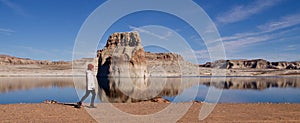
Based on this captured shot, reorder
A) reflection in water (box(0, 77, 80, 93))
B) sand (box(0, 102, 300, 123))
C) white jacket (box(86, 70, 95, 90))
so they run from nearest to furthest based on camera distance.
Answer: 1. sand (box(0, 102, 300, 123))
2. white jacket (box(86, 70, 95, 90))
3. reflection in water (box(0, 77, 80, 93))

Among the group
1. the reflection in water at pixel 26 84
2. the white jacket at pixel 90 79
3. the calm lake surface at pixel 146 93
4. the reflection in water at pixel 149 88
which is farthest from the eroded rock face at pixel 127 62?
the white jacket at pixel 90 79

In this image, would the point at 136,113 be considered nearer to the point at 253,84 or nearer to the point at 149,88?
the point at 149,88

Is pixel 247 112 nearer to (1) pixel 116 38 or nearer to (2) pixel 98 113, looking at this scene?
(2) pixel 98 113

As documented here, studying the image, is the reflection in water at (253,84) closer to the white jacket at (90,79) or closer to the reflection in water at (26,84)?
the reflection in water at (26,84)

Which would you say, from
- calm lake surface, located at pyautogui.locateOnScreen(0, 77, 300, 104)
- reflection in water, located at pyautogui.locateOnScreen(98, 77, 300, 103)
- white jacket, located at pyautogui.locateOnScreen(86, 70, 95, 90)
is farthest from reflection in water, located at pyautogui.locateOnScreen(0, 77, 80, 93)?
white jacket, located at pyautogui.locateOnScreen(86, 70, 95, 90)

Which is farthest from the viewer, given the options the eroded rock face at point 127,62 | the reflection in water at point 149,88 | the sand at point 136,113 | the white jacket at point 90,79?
the eroded rock face at point 127,62

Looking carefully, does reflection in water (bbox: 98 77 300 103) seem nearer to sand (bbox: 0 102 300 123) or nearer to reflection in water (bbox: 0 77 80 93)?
reflection in water (bbox: 0 77 80 93)

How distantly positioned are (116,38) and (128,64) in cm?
3812

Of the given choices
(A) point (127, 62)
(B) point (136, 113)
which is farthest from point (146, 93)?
(A) point (127, 62)

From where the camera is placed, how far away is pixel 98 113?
12.6 metres

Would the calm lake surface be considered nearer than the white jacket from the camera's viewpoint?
No

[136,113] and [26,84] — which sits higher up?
[136,113]

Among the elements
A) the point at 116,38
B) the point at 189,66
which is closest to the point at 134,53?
the point at 116,38

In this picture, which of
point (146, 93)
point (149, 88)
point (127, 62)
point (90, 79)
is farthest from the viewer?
point (127, 62)
